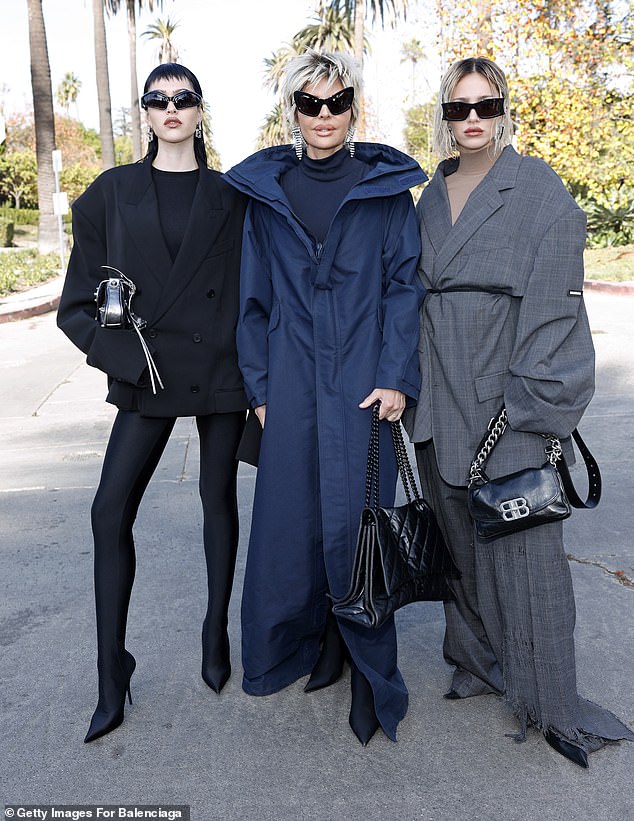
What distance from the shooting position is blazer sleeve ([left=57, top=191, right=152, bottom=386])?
9.65 feet

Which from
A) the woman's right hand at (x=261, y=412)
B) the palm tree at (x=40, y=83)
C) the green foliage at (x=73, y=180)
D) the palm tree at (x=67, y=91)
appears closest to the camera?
the woman's right hand at (x=261, y=412)

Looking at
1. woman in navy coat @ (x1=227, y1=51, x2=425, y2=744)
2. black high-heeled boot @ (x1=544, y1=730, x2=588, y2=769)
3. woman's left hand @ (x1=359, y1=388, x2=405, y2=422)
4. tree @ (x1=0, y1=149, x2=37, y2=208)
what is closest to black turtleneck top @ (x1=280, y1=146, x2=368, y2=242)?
woman in navy coat @ (x1=227, y1=51, x2=425, y2=744)

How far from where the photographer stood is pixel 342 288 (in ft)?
9.47

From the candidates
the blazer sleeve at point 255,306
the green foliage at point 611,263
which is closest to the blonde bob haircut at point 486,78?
the blazer sleeve at point 255,306

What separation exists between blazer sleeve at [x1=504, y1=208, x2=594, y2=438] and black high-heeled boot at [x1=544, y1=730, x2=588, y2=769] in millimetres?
892

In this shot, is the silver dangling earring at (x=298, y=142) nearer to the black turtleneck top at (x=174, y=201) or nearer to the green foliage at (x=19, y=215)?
the black turtleneck top at (x=174, y=201)

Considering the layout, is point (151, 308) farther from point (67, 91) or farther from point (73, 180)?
point (67, 91)

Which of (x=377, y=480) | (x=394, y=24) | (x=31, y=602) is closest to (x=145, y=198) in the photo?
(x=377, y=480)

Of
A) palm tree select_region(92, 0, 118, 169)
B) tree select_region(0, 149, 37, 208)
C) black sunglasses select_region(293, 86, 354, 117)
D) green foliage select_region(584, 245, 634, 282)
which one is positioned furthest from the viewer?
tree select_region(0, 149, 37, 208)

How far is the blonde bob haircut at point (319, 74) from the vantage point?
2902 mm

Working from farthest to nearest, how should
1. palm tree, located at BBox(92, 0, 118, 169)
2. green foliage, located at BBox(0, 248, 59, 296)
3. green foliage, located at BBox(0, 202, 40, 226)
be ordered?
1. green foliage, located at BBox(0, 202, 40, 226)
2. palm tree, located at BBox(92, 0, 118, 169)
3. green foliage, located at BBox(0, 248, 59, 296)

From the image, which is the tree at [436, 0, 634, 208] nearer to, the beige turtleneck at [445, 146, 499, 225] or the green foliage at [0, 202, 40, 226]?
the beige turtleneck at [445, 146, 499, 225]

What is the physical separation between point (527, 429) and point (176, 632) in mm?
1728

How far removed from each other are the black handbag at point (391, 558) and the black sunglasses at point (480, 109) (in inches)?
36.1
